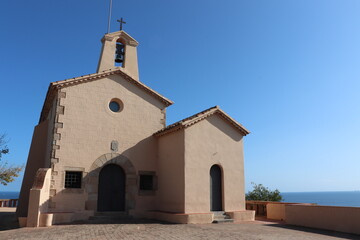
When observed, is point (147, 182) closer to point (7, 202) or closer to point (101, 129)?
point (101, 129)

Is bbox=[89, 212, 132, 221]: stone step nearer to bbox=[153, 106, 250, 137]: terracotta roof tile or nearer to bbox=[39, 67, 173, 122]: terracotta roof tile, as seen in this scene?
bbox=[153, 106, 250, 137]: terracotta roof tile

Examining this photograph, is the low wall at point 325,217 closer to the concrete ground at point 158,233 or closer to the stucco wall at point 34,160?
the concrete ground at point 158,233

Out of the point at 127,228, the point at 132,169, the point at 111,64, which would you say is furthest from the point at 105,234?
the point at 111,64

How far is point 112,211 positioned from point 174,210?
295 centimetres

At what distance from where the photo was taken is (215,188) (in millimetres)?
14336

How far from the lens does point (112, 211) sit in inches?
562

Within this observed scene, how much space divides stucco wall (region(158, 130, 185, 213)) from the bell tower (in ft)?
13.9

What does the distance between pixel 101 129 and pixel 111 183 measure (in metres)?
2.60

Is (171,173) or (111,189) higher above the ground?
(171,173)

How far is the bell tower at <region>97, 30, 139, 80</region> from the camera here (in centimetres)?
1669

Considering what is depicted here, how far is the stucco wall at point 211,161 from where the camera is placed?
13397 mm

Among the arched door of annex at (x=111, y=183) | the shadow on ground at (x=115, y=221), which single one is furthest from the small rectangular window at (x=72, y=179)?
the shadow on ground at (x=115, y=221)

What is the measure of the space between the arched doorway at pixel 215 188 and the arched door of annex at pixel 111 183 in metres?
3.70

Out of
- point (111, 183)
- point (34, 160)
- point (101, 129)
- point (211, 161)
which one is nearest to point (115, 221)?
point (111, 183)
